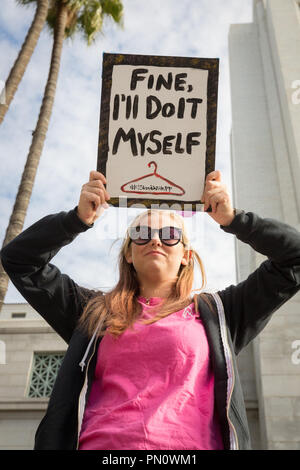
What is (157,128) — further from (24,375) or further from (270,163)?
(270,163)

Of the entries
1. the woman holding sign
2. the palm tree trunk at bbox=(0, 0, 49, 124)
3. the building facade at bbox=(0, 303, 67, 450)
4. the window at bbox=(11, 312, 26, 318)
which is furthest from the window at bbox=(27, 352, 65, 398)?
the woman holding sign

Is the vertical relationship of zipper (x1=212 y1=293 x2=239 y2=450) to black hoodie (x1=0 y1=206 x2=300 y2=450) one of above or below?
below

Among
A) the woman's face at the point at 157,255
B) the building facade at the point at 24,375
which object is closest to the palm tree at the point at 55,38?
the building facade at the point at 24,375

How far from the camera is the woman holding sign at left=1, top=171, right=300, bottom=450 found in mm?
1843

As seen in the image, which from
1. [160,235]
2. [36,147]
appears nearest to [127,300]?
[160,235]

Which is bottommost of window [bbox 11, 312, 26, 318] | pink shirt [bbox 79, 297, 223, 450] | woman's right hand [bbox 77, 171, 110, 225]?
pink shirt [bbox 79, 297, 223, 450]

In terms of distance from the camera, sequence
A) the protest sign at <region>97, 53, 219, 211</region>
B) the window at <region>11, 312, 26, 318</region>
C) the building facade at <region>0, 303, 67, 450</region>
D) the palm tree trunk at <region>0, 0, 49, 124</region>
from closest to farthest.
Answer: the protest sign at <region>97, 53, 219, 211</region> → the palm tree trunk at <region>0, 0, 49, 124</region> → the building facade at <region>0, 303, 67, 450</region> → the window at <region>11, 312, 26, 318</region>

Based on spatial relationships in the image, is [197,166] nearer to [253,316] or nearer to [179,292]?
[179,292]

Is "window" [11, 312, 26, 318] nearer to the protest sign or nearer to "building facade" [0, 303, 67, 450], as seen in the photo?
"building facade" [0, 303, 67, 450]

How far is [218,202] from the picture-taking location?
235 cm

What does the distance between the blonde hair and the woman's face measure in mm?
75

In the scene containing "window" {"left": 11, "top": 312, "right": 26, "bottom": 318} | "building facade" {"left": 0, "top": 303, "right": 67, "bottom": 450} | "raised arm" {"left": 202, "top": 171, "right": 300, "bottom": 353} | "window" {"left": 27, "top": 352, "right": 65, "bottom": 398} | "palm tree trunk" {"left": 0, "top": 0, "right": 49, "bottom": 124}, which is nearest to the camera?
"raised arm" {"left": 202, "top": 171, "right": 300, "bottom": 353}

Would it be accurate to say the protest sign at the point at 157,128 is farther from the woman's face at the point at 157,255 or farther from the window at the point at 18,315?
the window at the point at 18,315
